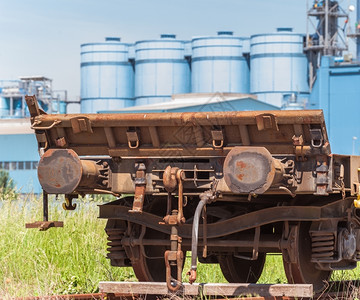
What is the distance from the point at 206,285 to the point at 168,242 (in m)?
0.70

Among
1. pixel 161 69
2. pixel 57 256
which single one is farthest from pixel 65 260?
pixel 161 69

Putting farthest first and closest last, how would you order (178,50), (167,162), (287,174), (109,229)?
(178,50)
(109,229)
(167,162)
(287,174)

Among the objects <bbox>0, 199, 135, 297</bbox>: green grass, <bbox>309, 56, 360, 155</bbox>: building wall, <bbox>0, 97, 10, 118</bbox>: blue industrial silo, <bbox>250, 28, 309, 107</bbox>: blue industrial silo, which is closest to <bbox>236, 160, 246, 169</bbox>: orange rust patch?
<bbox>0, 199, 135, 297</bbox>: green grass

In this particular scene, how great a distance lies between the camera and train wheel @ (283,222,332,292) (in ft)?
23.0

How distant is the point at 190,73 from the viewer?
7669cm

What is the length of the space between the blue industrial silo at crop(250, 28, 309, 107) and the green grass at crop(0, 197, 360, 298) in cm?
6182

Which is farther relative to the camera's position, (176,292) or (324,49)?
(324,49)

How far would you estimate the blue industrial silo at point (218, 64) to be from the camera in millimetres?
73438

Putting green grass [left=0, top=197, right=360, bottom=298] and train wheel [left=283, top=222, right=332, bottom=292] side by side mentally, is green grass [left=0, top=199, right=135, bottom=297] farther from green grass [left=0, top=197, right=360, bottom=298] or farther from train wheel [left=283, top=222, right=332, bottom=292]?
train wheel [left=283, top=222, right=332, bottom=292]

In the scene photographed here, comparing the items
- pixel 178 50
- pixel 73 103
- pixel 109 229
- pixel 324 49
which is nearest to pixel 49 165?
pixel 109 229

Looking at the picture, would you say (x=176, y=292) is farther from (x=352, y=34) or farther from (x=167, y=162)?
(x=352, y=34)

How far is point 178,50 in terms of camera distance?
7550 cm

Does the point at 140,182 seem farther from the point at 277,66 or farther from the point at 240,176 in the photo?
the point at 277,66

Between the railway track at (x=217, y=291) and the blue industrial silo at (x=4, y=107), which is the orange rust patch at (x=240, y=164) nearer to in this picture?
the railway track at (x=217, y=291)
